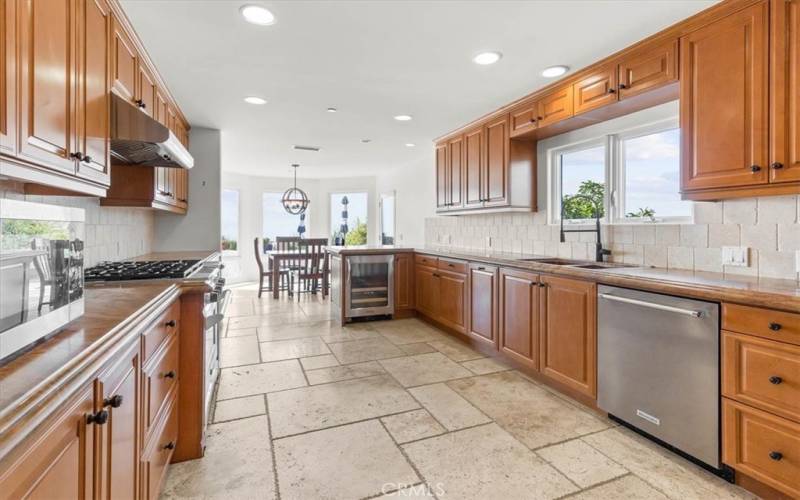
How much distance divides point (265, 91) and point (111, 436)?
2.94 metres

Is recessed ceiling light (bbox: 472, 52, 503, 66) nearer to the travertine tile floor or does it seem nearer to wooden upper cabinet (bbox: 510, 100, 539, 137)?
wooden upper cabinet (bbox: 510, 100, 539, 137)

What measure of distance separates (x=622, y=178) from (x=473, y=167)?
1550mm

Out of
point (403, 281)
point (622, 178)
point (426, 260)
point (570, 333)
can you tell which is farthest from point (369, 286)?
point (622, 178)

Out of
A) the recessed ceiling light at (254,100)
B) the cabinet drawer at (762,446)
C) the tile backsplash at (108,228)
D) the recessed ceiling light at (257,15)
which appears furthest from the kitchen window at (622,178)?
the tile backsplash at (108,228)

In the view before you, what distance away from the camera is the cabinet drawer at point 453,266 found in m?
3.86

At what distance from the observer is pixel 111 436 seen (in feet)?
3.37

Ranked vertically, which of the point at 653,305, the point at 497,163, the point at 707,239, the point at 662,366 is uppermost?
the point at 497,163

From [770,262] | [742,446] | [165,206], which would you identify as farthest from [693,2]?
[165,206]

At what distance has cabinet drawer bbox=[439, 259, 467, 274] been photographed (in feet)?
12.7

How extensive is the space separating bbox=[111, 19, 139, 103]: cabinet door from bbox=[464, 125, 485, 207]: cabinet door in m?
2.98

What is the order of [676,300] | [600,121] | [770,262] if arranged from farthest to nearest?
1. [600,121]
2. [770,262]
3. [676,300]

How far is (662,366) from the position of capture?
201 cm

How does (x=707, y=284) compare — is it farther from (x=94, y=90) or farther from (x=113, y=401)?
(x=94, y=90)

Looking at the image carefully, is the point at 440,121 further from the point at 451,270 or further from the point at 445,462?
the point at 445,462
